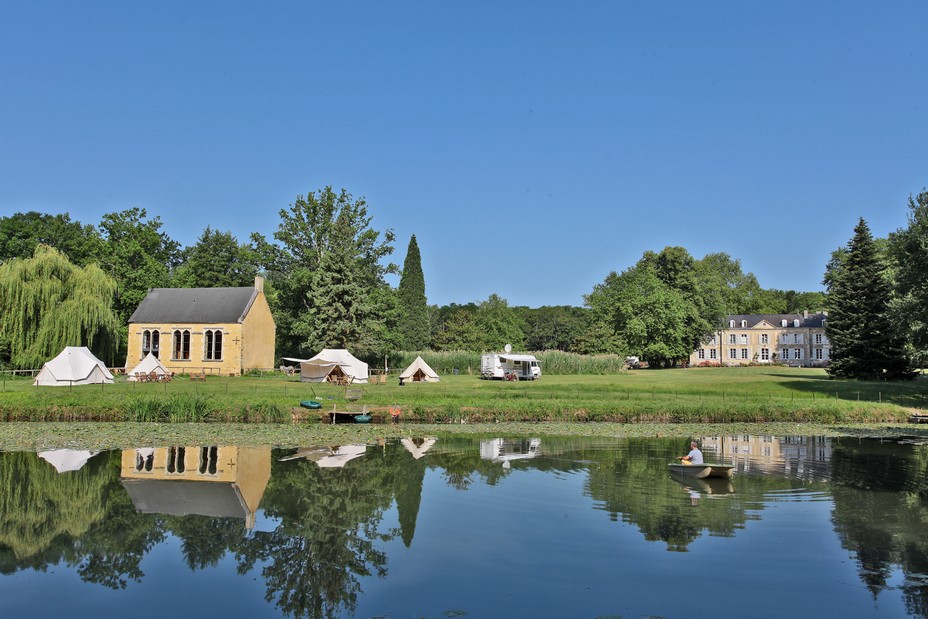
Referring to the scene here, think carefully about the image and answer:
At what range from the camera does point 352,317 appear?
187 feet

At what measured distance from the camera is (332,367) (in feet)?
156

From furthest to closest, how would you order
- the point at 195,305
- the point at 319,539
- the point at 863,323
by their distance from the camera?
the point at 195,305 < the point at 863,323 < the point at 319,539

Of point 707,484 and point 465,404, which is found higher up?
point 465,404

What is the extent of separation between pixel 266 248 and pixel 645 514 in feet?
189

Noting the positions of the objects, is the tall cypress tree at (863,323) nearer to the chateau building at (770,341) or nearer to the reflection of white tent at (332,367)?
the reflection of white tent at (332,367)

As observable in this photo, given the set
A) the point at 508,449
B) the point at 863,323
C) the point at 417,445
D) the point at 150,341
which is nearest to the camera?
the point at 508,449

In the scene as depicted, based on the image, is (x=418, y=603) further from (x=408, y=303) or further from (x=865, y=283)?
(x=408, y=303)

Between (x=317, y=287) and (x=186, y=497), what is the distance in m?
40.8

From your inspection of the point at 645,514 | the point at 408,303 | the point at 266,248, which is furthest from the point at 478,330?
the point at 645,514

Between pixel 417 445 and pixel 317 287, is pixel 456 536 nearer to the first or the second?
pixel 417 445

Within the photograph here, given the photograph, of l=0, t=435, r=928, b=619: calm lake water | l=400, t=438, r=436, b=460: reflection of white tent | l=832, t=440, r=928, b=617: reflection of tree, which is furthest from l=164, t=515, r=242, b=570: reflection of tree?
l=832, t=440, r=928, b=617: reflection of tree

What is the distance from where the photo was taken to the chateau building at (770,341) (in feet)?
325

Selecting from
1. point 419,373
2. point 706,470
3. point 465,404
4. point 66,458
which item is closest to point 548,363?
point 419,373

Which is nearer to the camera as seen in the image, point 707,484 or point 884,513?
point 884,513
